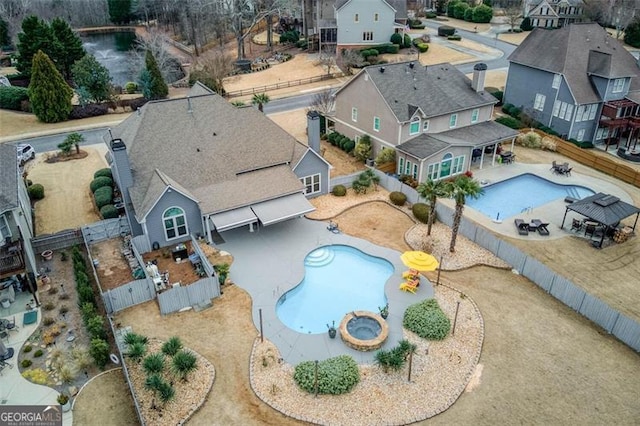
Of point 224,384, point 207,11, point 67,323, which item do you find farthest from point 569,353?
point 207,11

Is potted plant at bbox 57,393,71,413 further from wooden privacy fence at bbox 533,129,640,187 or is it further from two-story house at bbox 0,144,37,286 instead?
wooden privacy fence at bbox 533,129,640,187

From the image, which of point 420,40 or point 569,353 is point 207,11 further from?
point 569,353

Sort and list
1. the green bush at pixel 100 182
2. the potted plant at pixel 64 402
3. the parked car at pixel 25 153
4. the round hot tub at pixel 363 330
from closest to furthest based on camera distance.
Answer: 1. the potted plant at pixel 64 402
2. the round hot tub at pixel 363 330
3. the green bush at pixel 100 182
4. the parked car at pixel 25 153

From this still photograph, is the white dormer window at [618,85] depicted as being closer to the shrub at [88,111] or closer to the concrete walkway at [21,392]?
the concrete walkway at [21,392]

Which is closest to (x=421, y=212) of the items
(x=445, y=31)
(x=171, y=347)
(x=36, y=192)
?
(x=171, y=347)

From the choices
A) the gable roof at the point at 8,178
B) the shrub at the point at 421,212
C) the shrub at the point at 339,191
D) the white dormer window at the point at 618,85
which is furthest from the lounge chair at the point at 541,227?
the gable roof at the point at 8,178
